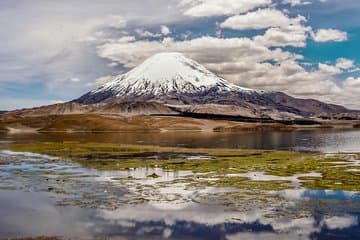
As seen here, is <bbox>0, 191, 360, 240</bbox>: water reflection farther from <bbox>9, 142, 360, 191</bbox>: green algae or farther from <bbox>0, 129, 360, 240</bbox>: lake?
<bbox>9, 142, 360, 191</bbox>: green algae

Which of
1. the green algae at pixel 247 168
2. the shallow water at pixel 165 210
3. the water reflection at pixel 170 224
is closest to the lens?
the water reflection at pixel 170 224

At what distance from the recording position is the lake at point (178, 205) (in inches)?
1323

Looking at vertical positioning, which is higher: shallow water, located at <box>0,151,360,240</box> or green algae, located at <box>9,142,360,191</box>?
green algae, located at <box>9,142,360,191</box>

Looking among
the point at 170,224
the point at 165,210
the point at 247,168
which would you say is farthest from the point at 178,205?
the point at 247,168

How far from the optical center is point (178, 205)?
42375 mm

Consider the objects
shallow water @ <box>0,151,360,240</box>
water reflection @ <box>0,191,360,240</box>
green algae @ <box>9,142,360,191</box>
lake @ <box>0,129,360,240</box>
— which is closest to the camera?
water reflection @ <box>0,191,360,240</box>

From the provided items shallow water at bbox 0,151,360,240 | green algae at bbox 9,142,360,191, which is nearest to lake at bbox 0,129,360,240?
shallow water at bbox 0,151,360,240

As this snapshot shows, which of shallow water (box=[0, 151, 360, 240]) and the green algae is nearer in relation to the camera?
shallow water (box=[0, 151, 360, 240])

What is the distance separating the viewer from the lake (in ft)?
110

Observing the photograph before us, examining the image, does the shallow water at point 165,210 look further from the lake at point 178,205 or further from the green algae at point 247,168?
the green algae at point 247,168

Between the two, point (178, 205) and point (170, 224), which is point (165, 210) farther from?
point (170, 224)

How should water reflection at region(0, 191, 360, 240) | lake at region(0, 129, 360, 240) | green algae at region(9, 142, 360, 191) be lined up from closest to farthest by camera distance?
water reflection at region(0, 191, 360, 240)
lake at region(0, 129, 360, 240)
green algae at region(9, 142, 360, 191)

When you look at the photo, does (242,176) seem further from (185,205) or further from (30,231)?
(30,231)

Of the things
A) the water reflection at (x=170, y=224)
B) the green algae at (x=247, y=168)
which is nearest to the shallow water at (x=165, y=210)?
the water reflection at (x=170, y=224)
